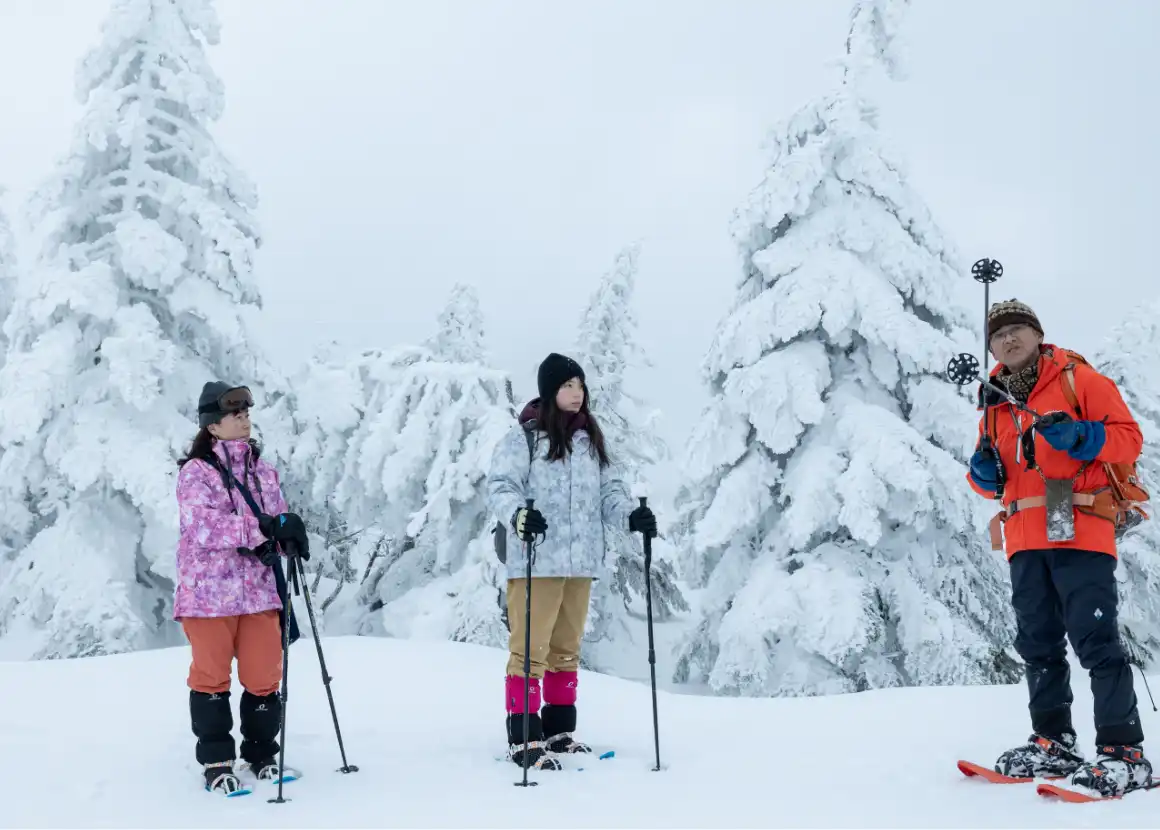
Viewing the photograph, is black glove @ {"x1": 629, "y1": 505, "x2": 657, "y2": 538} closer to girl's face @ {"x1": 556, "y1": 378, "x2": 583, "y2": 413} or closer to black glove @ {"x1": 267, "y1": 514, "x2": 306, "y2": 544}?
girl's face @ {"x1": 556, "y1": 378, "x2": 583, "y2": 413}

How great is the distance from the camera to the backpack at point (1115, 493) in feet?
13.8

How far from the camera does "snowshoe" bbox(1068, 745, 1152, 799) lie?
12.8ft

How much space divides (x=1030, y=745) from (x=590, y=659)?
491 inches

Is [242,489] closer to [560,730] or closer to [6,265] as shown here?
[560,730]

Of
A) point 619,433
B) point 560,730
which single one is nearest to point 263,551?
point 560,730

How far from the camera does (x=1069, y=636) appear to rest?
4328 millimetres

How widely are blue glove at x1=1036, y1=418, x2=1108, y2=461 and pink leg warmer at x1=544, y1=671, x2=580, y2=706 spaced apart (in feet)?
9.57

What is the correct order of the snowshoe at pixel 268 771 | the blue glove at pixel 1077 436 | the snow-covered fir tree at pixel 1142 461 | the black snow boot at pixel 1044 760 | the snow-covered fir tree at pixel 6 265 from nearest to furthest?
the blue glove at pixel 1077 436 < the black snow boot at pixel 1044 760 < the snowshoe at pixel 268 771 < the snow-covered fir tree at pixel 1142 461 < the snow-covered fir tree at pixel 6 265

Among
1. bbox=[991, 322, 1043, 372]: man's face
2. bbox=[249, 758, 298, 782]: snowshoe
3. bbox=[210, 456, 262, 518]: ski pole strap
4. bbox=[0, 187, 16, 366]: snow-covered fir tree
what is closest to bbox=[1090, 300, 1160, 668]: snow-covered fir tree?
bbox=[991, 322, 1043, 372]: man's face

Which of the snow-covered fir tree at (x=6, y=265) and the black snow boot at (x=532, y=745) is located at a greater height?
the snow-covered fir tree at (x=6, y=265)

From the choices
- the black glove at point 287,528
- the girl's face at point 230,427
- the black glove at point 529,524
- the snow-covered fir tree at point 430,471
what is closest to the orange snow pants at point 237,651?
the black glove at point 287,528

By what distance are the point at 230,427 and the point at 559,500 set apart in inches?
74.3

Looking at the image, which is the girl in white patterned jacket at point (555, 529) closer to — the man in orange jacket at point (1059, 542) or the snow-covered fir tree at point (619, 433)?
the man in orange jacket at point (1059, 542)

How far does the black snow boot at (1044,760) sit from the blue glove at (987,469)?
4.12 feet
